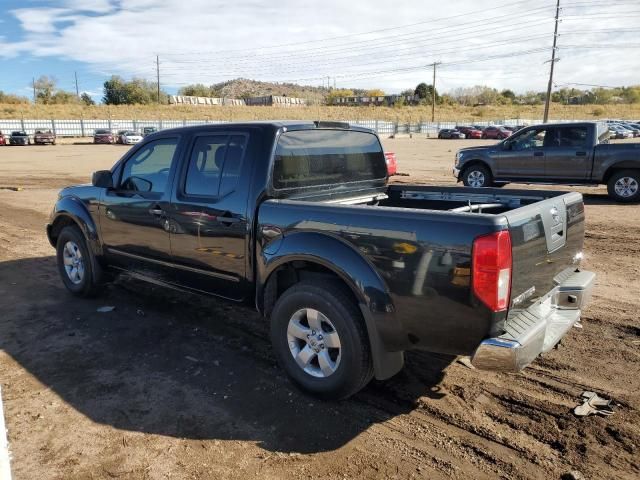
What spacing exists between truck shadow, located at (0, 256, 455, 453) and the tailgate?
109 cm

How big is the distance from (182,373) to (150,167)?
2.02 metres

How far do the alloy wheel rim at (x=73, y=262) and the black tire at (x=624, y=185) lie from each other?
11847 millimetres

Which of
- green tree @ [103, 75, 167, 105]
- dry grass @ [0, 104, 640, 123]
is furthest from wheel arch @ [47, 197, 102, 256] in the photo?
green tree @ [103, 75, 167, 105]

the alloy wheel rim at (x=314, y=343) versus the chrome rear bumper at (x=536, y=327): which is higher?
the chrome rear bumper at (x=536, y=327)

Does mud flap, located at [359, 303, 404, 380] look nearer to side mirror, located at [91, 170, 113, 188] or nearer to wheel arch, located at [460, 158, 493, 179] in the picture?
side mirror, located at [91, 170, 113, 188]

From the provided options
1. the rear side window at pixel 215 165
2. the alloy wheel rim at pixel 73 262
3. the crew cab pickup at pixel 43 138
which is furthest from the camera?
the crew cab pickup at pixel 43 138

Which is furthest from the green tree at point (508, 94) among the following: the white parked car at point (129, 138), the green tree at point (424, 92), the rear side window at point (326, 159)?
the rear side window at point (326, 159)

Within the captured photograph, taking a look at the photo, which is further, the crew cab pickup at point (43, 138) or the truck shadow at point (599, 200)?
the crew cab pickup at point (43, 138)

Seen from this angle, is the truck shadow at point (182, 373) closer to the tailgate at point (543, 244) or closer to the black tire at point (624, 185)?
the tailgate at point (543, 244)

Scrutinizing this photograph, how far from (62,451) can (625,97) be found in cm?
14934

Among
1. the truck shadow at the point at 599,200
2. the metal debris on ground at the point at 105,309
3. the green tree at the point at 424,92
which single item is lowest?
the metal debris on ground at the point at 105,309

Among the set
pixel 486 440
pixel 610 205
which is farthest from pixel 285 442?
pixel 610 205

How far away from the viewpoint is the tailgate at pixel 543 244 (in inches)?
117

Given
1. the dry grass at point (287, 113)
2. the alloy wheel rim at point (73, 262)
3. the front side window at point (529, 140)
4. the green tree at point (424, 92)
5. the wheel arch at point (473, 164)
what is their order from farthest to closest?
the green tree at point (424, 92) → the dry grass at point (287, 113) → the wheel arch at point (473, 164) → the front side window at point (529, 140) → the alloy wheel rim at point (73, 262)
